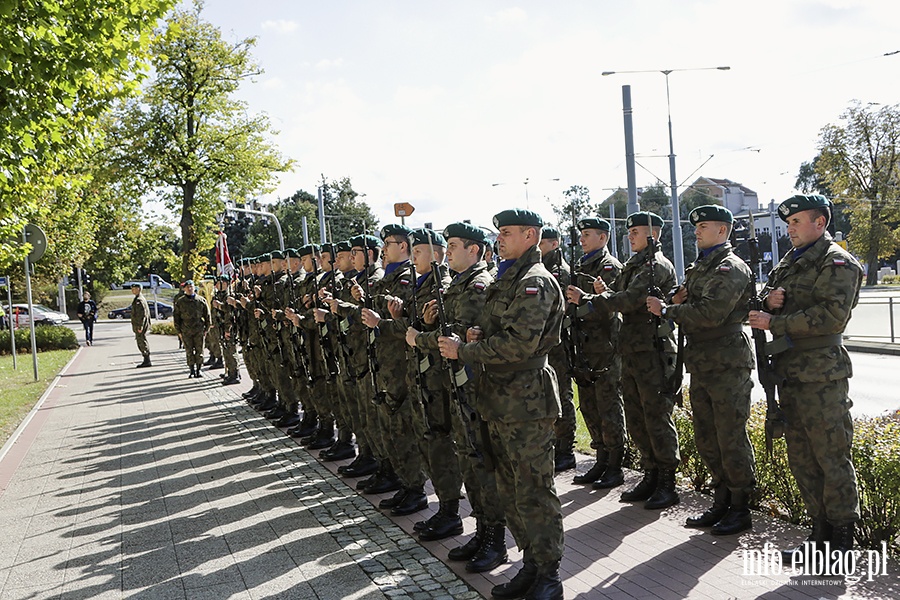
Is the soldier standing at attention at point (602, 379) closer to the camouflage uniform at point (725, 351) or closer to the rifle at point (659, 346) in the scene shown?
the rifle at point (659, 346)

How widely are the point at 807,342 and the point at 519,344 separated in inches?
76.7

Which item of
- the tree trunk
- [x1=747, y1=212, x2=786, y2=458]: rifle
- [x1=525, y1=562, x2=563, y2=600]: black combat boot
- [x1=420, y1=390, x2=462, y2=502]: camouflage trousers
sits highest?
the tree trunk

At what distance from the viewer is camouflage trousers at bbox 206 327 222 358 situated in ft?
63.2

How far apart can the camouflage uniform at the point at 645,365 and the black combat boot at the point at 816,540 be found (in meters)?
1.50

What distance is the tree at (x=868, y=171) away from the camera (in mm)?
47625

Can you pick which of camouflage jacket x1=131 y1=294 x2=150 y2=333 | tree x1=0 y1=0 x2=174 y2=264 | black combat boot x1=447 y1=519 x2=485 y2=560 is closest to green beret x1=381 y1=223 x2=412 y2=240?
black combat boot x1=447 y1=519 x2=485 y2=560

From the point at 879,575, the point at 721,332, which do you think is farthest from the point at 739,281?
the point at 879,575

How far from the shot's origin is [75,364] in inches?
971

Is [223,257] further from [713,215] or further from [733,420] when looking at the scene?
[733,420]

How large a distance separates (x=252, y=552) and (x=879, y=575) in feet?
14.2

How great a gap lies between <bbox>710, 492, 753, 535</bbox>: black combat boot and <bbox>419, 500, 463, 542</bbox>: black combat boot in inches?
75.2

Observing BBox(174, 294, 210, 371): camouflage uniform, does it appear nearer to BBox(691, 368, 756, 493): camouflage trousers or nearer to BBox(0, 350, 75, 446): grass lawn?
BBox(0, 350, 75, 446): grass lawn

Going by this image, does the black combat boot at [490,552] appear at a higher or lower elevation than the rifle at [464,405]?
lower

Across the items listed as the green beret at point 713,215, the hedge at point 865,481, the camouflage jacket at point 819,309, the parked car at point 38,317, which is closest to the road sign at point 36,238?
the hedge at point 865,481
